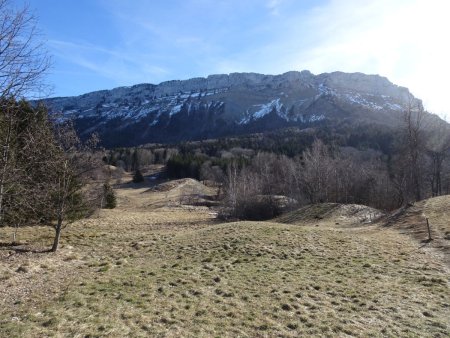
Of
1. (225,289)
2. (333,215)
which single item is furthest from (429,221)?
(225,289)

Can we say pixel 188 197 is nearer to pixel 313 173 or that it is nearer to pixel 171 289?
pixel 313 173

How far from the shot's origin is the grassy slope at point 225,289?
9.66 meters

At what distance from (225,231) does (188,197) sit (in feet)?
182

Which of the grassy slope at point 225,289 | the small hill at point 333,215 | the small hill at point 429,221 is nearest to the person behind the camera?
the grassy slope at point 225,289

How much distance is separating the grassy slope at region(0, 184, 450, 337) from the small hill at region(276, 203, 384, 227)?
12899mm

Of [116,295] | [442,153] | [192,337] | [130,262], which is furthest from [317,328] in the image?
[442,153]

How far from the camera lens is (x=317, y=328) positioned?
32.2 feet

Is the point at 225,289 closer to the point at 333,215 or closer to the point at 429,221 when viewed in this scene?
the point at 429,221

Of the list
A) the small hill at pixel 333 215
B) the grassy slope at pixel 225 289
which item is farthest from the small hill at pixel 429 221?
the small hill at pixel 333 215

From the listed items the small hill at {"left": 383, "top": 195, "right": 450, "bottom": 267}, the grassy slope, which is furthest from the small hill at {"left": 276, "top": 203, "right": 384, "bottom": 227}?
the grassy slope

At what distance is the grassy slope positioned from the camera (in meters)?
9.66

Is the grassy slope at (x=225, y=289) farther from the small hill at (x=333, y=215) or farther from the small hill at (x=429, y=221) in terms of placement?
the small hill at (x=333, y=215)

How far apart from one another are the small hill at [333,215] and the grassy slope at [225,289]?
42.3ft

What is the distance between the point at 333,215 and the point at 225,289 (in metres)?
26.7
